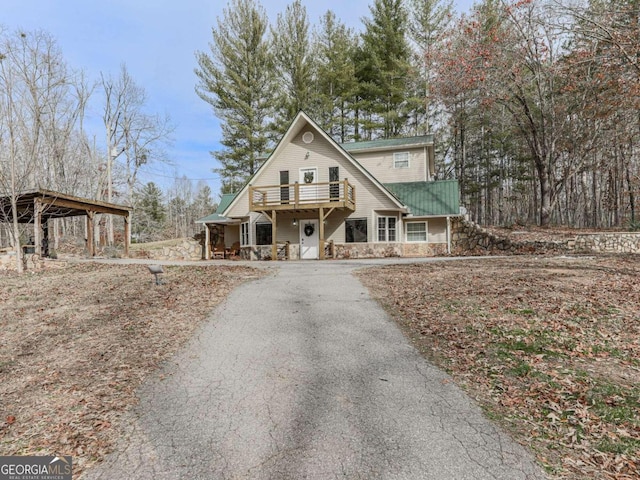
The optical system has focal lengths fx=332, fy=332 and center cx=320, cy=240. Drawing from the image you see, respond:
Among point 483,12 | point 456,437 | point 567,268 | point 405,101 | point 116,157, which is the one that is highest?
point 483,12

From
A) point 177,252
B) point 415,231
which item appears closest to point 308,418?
point 415,231

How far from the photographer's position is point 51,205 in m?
14.5

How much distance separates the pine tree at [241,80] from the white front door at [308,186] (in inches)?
331

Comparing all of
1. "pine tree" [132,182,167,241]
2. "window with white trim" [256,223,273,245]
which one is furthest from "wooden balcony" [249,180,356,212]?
"pine tree" [132,182,167,241]

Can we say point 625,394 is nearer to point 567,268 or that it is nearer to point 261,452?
point 261,452

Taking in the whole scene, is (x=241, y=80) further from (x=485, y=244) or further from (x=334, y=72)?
(x=485, y=244)

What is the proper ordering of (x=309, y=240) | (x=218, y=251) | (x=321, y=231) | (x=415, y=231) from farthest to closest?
(x=218, y=251)
(x=415, y=231)
(x=309, y=240)
(x=321, y=231)

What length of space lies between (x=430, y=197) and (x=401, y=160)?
10.3 ft

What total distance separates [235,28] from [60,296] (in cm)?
2410

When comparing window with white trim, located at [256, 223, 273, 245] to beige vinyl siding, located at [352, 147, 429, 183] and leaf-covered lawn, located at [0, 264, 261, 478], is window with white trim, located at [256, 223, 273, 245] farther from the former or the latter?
leaf-covered lawn, located at [0, 264, 261, 478]

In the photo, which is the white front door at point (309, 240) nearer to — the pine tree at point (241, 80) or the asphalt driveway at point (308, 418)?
the pine tree at point (241, 80)

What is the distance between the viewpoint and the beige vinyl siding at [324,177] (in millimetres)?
17250

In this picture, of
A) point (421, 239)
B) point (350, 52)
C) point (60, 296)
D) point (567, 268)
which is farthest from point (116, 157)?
point (567, 268)

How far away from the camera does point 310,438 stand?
2732 millimetres
